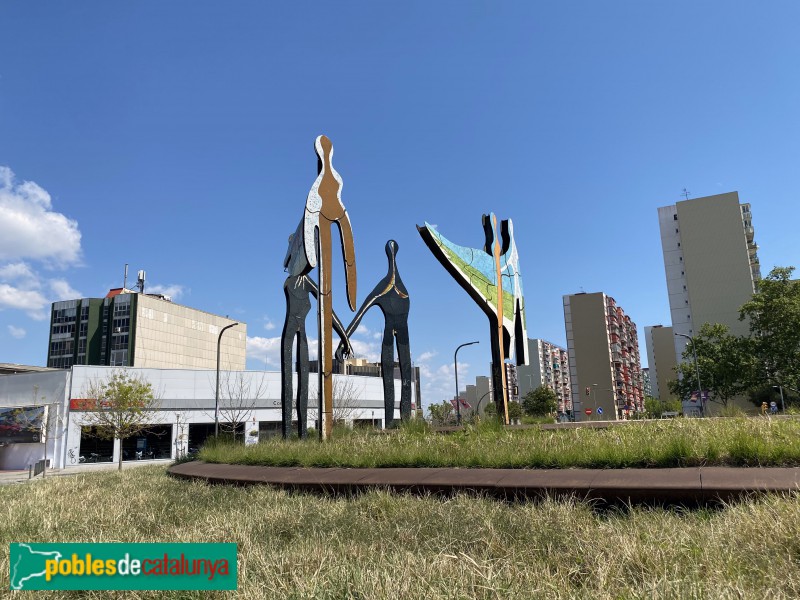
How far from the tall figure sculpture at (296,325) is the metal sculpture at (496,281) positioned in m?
3.56

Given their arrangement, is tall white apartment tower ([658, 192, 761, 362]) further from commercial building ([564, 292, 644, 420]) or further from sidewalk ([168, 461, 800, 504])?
sidewalk ([168, 461, 800, 504])

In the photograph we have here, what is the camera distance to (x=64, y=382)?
34.1 metres

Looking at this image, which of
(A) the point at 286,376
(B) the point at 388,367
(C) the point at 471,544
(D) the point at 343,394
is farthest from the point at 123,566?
(D) the point at 343,394

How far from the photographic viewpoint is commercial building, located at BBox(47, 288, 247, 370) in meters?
65.6

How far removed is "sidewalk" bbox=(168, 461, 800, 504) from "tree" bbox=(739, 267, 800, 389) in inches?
1707

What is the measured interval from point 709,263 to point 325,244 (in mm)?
58931

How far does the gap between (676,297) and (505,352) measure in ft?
176

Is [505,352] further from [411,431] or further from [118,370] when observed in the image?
[118,370]

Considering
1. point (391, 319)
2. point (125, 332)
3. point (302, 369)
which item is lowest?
point (302, 369)

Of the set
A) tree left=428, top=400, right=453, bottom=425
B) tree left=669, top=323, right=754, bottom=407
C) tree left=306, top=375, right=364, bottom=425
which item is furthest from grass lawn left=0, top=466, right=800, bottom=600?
tree left=669, top=323, right=754, bottom=407

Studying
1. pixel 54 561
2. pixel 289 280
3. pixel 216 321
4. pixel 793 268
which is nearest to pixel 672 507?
pixel 54 561

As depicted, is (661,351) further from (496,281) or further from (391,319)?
(391,319)

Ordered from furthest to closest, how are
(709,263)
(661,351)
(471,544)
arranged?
(661,351)
(709,263)
(471,544)

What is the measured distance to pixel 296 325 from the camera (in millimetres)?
15719
